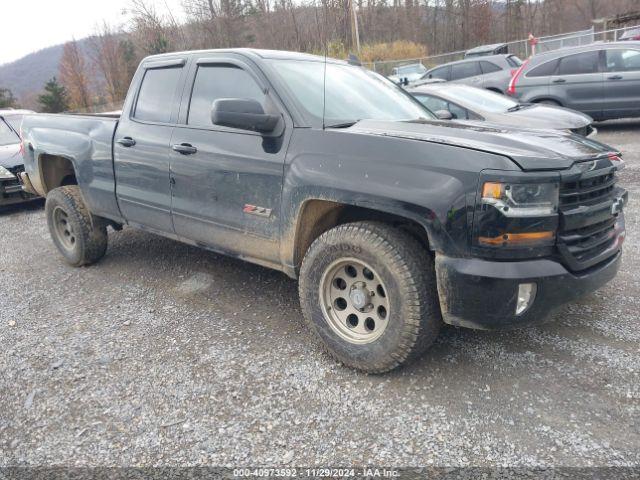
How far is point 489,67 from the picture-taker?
1326 centimetres

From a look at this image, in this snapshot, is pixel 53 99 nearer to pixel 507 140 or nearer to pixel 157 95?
pixel 157 95

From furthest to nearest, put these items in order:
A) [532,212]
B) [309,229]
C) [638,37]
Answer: [638,37], [309,229], [532,212]

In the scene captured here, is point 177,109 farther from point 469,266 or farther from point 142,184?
point 469,266

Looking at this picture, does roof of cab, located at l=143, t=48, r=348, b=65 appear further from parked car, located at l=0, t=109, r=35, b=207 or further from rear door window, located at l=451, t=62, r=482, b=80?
rear door window, located at l=451, t=62, r=482, b=80

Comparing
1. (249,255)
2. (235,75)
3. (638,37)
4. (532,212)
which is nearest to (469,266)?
(532,212)

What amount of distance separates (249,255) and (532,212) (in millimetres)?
1866

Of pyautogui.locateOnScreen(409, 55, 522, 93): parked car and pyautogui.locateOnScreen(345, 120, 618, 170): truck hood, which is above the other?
pyautogui.locateOnScreen(409, 55, 522, 93): parked car

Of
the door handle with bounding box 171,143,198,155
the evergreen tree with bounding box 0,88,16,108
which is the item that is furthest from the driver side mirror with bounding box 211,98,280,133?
the evergreen tree with bounding box 0,88,16,108

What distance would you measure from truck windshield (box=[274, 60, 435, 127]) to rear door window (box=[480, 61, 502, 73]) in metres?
10.2

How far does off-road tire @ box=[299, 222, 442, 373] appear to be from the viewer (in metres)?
2.66

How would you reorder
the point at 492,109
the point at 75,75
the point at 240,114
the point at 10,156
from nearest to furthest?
1. the point at 240,114
2. the point at 492,109
3. the point at 10,156
4. the point at 75,75

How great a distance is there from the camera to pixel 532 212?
2416 mm

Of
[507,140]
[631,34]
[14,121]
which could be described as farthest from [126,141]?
[631,34]

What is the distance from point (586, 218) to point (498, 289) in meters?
0.63
